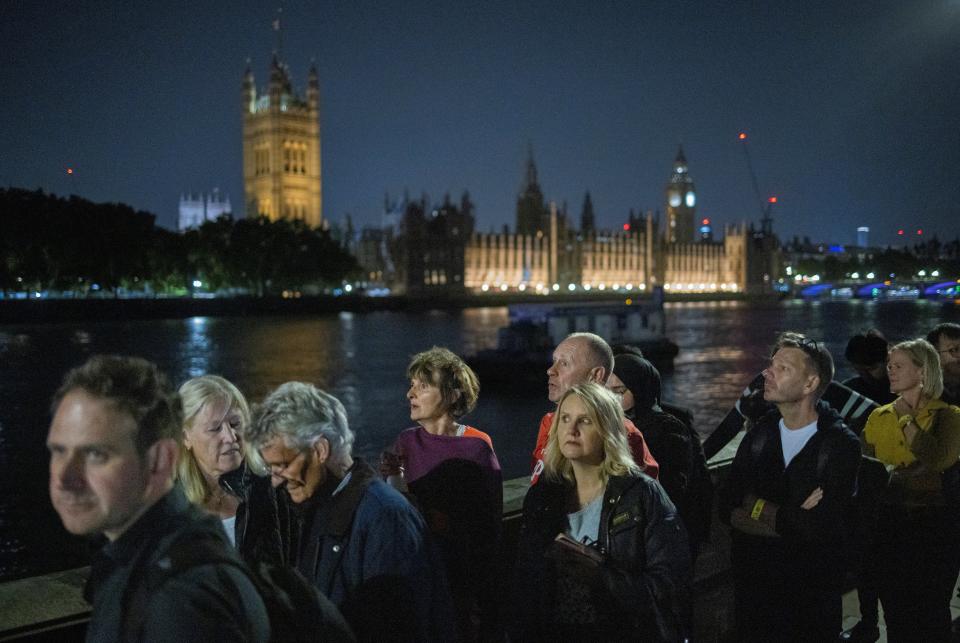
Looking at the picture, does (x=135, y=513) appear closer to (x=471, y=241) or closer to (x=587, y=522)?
(x=587, y=522)

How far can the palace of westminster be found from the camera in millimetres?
93875

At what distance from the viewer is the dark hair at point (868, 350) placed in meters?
4.14

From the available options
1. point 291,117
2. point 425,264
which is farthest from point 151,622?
point 291,117

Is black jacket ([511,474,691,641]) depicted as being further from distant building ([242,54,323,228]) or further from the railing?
distant building ([242,54,323,228])

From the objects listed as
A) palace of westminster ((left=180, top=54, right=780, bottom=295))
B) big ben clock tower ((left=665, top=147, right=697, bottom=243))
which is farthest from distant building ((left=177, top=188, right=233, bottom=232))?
big ben clock tower ((left=665, top=147, right=697, bottom=243))

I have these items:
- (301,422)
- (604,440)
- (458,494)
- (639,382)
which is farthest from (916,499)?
(301,422)

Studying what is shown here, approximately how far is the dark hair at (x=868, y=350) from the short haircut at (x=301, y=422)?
9.71 feet

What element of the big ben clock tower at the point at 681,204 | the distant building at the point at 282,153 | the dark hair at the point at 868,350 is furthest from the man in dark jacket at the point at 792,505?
the big ben clock tower at the point at 681,204

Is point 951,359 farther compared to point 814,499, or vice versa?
point 951,359

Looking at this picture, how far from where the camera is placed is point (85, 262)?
53.4 meters

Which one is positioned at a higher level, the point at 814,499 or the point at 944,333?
the point at 944,333

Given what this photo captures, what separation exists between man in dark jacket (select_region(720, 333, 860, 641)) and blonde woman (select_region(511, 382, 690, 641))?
1.99 ft

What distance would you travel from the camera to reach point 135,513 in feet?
4.26

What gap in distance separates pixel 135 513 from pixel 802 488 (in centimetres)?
208
